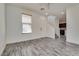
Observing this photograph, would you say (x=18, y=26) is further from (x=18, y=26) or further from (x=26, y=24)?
(x=26, y=24)

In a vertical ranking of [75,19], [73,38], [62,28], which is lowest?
[73,38]

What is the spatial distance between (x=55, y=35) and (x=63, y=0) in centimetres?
224

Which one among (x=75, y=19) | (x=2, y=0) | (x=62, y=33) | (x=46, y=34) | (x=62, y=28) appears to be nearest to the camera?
(x=2, y=0)

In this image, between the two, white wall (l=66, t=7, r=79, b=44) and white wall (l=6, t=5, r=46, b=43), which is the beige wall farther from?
white wall (l=66, t=7, r=79, b=44)

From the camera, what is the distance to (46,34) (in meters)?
4.08

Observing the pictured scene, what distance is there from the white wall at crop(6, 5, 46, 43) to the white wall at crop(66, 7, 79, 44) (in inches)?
41.4

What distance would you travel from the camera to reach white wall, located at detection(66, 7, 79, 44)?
330cm

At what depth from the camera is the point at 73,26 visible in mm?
3414

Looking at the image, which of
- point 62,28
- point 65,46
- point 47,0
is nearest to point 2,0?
point 47,0

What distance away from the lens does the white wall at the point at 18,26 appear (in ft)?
10.8

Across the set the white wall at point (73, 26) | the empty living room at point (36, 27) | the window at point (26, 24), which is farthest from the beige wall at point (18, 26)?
the white wall at point (73, 26)

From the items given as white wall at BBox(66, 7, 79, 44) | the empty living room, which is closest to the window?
the empty living room

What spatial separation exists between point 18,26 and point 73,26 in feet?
6.80

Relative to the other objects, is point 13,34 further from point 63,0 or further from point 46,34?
point 63,0
